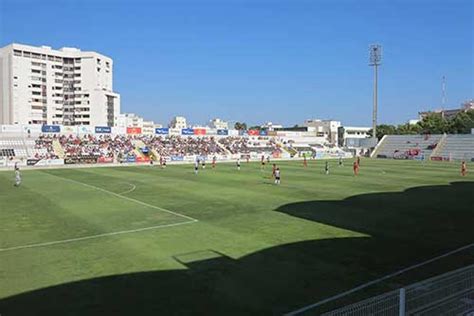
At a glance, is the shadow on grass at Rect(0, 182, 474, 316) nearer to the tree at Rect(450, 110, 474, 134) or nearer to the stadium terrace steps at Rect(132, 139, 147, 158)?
the stadium terrace steps at Rect(132, 139, 147, 158)

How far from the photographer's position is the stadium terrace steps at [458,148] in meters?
72.8

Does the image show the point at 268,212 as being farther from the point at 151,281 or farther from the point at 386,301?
the point at 386,301

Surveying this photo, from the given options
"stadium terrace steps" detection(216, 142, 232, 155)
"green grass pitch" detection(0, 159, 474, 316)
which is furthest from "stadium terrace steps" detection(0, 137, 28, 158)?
"green grass pitch" detection(0, 159, 474, 316)

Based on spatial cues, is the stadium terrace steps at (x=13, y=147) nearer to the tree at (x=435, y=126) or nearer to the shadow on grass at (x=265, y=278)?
the shadow on grass at (x=265, y=278)

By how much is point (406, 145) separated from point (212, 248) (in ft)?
263

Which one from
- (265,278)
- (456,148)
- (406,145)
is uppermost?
(406,145)

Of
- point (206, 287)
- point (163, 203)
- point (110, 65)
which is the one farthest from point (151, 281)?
point (110, 65)

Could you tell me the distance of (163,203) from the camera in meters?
24.0

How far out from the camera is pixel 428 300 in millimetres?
8523

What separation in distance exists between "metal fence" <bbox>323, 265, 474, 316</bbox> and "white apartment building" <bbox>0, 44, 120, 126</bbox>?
129m

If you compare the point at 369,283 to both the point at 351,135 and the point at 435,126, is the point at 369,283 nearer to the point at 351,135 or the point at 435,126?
the point at 435,126

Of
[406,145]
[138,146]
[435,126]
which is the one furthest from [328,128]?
[138,146]

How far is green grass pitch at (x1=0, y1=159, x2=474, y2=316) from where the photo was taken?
32.3 ft

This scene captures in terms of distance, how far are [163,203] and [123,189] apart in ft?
25.9
